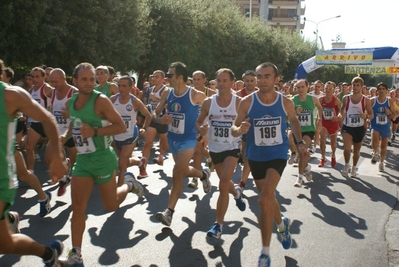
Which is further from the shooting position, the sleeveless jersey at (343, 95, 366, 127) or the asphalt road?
the sleeveless jersey at (343, 95, 366, 127)

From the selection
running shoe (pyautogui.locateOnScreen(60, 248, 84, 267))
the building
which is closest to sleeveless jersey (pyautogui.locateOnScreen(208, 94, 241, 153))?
running shoe (pyautogui.locateOnScreen(60, 248, 84, 267))

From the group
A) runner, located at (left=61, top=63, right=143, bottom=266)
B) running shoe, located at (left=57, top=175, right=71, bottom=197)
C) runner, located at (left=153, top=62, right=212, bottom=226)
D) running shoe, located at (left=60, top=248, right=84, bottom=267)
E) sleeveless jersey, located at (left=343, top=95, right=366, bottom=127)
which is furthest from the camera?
sleeveless jersey, located at (left=343, top=95, right=366, bottom=127)

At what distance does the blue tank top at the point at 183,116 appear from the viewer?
630 cm

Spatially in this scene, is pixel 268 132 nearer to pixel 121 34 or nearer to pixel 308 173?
pixel 308 173

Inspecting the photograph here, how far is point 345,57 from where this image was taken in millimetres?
26609

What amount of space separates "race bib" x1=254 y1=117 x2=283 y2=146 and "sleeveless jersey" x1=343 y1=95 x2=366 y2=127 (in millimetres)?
5165

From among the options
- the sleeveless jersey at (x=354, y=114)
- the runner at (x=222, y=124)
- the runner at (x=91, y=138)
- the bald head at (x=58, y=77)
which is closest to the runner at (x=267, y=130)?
the runner at (x=222, y=124)

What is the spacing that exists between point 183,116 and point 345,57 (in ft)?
73.1

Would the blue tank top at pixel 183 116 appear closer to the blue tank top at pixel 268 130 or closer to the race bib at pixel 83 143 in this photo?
the blue tank top at pixel 268 130

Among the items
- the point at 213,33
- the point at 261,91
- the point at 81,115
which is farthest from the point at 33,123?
the point at 213,33

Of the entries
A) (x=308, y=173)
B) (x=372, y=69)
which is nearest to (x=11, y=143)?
(x=308, y=173)

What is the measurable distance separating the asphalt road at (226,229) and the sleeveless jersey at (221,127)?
3.19ft

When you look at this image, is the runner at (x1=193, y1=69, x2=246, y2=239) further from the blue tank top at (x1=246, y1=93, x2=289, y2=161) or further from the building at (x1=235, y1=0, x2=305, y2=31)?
the building at (x1=235, y1=0, x2=305, y2=31)

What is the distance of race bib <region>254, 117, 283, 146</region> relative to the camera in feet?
15.9
